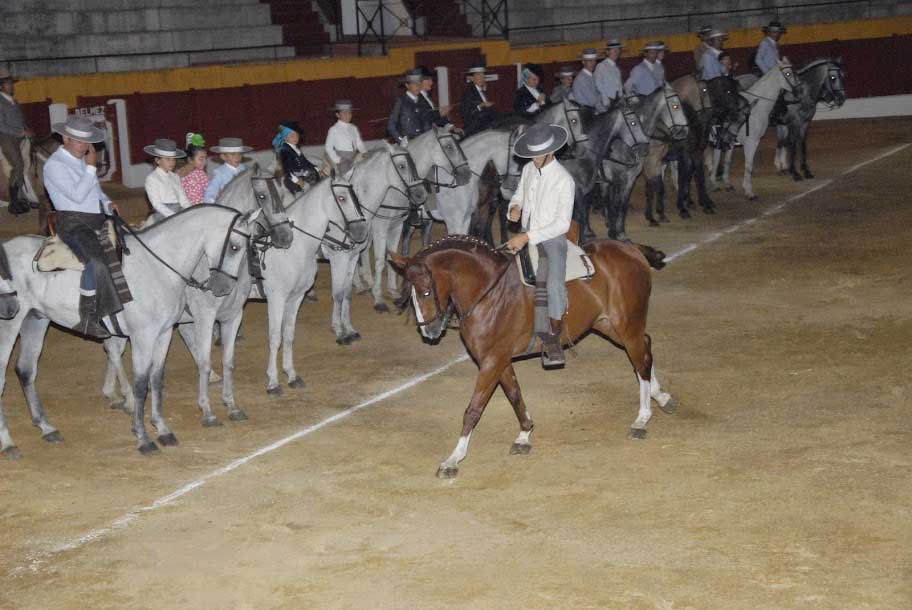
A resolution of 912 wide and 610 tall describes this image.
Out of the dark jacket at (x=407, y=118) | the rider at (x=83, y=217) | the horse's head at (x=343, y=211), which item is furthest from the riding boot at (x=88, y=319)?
the dark jacket at (x=407, y=118)

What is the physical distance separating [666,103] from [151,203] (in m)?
9.13

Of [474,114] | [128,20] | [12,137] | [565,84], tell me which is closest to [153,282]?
[12,137]

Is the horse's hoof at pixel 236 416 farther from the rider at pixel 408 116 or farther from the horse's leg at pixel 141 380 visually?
the rider at pixel 408 116

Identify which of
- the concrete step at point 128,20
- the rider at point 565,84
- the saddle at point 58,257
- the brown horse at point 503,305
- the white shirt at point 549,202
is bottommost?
the brown horse at point 503,305

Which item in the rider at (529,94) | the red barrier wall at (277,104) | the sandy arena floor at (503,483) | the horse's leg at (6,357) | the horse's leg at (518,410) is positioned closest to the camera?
the sandy arena floor at (503,483)

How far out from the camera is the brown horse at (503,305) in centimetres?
866

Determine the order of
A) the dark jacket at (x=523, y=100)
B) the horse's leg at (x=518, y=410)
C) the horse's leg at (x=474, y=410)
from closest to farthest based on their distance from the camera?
1. the horse's leg at (x=474, y=410)
2. the horse's leg at (x=518, y=410)
3. the dark jacket at (x=523, y=100)

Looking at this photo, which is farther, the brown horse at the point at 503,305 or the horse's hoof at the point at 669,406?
the horse's hoof at the point at 669,406

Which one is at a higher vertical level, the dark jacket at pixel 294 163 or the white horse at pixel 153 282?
the dark jacket at pixel 294 163

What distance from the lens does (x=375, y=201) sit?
13.4 metres

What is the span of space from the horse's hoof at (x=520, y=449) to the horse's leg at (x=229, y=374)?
2.58 m

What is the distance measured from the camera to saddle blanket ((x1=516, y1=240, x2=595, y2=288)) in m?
9.20

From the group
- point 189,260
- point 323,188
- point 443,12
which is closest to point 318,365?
point 323,188

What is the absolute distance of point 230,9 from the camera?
27562 millimetres
